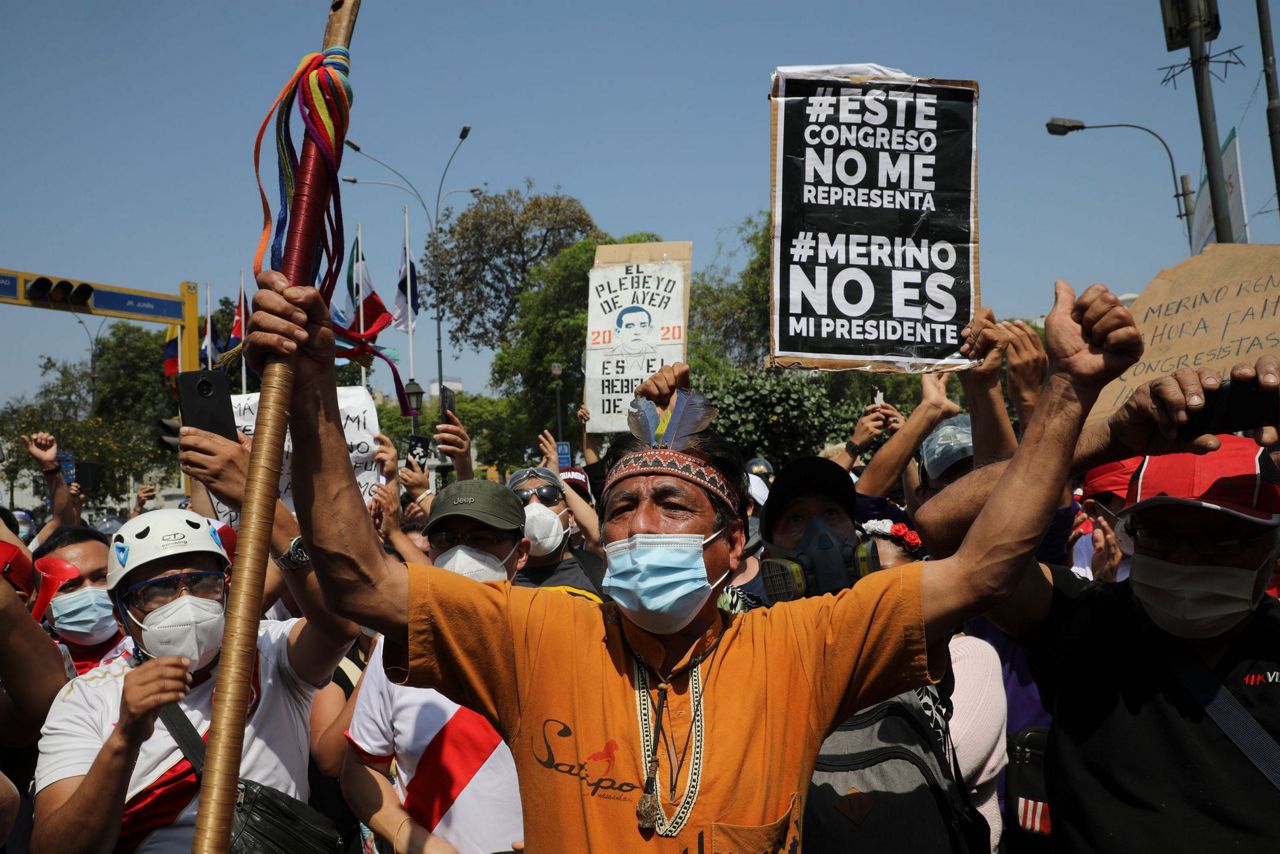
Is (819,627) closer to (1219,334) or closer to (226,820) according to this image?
(226,820)

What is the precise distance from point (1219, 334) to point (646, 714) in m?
2.51

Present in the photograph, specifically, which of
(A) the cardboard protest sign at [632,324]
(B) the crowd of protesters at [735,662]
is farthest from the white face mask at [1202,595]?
(A) the cardboard protest sign at [632,324]

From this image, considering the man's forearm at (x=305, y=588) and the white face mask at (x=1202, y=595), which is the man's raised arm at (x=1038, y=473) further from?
the man's forearm at (x=305, y=588)

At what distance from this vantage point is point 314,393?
2127 millimetres

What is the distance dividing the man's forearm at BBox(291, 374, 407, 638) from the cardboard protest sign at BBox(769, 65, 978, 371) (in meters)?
2.89

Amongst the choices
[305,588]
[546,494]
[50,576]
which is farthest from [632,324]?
[305,588]

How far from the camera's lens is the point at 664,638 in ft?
7.73

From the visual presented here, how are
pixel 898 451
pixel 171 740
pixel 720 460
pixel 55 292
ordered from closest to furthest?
pixel 720 460 < pixel 171 740 < pixel 898 451 < pixel 55 292

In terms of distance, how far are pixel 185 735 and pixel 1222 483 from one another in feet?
8.95

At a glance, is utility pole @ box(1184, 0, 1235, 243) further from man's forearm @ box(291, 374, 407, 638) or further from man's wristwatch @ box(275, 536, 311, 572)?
man's forearm @ box(291, 374, 407, 638)

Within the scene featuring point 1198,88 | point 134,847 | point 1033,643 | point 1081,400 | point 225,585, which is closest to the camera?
point 1081,400

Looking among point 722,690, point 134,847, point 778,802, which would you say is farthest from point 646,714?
point 134,847

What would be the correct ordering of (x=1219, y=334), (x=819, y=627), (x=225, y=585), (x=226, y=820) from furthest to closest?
(x=1219, y=334), (x=225, y=585), (x=819, y=627), (x=226, y=820)

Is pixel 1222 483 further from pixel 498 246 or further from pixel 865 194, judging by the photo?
pixel 498 246
